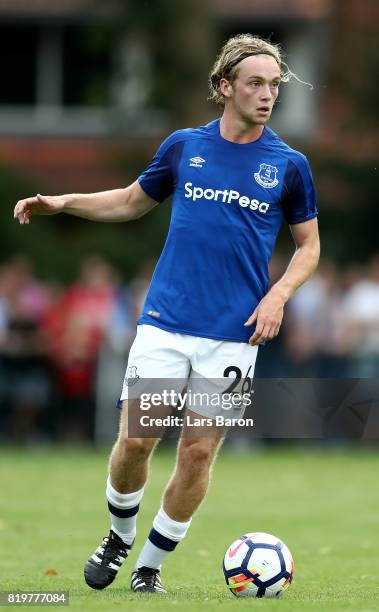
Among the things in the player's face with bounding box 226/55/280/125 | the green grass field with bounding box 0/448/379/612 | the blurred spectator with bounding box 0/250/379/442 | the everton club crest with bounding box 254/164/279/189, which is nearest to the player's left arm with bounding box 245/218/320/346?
the everton club crest with bounding box 254/164/279/189

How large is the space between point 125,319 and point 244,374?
10599 mm

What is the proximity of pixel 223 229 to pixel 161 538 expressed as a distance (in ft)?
5.39

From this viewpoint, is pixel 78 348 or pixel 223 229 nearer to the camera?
pixel 223 229

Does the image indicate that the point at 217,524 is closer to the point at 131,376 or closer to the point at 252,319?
the point at 131,376

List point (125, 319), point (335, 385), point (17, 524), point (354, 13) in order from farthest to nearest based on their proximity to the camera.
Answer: point (354, 13) → point (125, 319) → point (335, 385) → point (17, 524)

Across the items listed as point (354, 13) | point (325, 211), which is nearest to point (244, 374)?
point (325, 211)

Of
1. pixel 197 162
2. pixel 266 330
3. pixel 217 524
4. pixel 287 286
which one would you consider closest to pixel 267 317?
pixel 266 330

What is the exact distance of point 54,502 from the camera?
12844 mm

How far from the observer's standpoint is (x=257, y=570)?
7559mm


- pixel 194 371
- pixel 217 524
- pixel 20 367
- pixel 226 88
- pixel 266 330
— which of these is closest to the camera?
pixel 266 330

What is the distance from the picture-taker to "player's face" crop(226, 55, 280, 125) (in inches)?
295

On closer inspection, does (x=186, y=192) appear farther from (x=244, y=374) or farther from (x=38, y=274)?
(x=38, y=274)

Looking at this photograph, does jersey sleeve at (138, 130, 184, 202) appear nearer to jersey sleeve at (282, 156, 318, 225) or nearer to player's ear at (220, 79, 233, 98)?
player's ear at (220, 79, 233, 98)

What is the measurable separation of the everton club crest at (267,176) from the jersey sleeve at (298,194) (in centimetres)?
6
